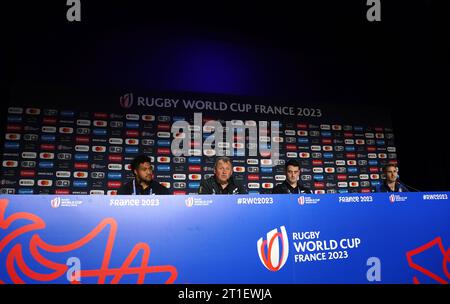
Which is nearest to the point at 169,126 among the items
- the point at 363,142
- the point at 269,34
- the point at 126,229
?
the point at 269,34

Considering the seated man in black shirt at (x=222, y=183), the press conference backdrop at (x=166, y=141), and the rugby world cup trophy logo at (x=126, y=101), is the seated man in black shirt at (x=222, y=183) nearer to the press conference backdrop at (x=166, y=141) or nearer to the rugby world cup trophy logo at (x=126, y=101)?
the press conference backdrop at (x=166, y=141)

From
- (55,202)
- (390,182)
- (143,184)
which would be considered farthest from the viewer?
(390,182)

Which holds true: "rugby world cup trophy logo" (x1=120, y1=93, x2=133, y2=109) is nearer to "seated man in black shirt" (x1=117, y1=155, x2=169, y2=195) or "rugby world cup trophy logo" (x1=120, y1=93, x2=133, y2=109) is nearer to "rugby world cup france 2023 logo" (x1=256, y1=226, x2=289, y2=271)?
"seated man in black shirt" (x1=117, y1=155, x2=169, y2=195)

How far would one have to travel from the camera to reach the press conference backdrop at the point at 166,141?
5.25 m

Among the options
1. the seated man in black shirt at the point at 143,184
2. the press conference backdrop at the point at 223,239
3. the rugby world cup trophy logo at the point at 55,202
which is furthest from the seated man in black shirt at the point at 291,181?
the rugby world cup trophy logo at the point at 55,202

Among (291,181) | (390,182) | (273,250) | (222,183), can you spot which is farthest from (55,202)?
(390,182)

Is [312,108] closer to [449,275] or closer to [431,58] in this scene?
[431,58]

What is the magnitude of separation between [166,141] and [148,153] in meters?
0.32

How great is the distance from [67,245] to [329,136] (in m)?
4.97

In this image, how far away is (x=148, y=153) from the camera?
5.63 metres

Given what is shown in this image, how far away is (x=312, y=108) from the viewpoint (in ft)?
20.7

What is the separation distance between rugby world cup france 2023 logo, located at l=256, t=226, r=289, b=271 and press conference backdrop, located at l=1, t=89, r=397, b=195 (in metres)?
3.52

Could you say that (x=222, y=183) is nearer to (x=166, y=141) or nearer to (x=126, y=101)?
(x=166, y=141)

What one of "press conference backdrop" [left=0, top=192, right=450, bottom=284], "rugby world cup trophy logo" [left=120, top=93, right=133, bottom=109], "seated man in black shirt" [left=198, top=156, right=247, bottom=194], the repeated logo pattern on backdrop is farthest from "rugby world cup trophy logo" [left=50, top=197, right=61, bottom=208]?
"rugby world cup trophy logo" [left=120, top=93, right=133, bottom=109]
